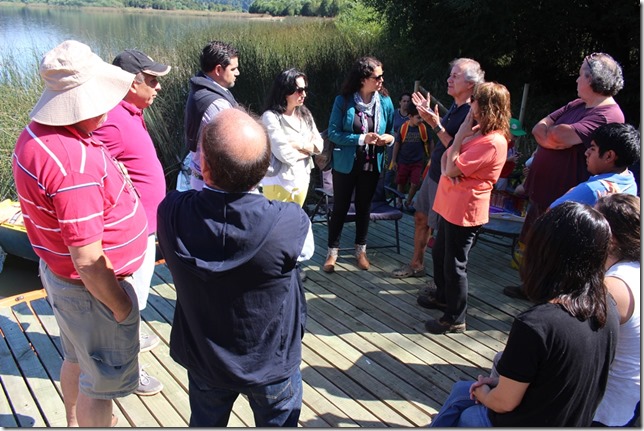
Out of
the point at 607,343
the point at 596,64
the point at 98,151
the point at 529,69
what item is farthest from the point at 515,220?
the point at 529,69

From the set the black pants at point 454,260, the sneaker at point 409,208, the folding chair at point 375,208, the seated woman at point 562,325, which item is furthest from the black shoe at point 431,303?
→ the seated woman at point 562,325

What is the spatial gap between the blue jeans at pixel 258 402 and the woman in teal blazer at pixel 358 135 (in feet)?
7.36

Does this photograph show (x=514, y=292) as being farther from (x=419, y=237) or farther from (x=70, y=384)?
(x=70, y=384)

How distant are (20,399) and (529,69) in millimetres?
9156

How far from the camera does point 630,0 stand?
764 cm

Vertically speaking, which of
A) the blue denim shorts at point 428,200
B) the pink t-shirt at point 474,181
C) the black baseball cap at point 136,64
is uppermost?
the black baseball cap at point 136,64

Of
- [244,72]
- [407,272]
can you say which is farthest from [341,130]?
[244,72]

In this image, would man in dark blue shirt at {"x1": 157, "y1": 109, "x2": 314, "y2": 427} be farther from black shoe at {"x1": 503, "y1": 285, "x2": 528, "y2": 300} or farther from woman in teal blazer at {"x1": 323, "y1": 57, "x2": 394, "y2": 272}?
black shoe at {"x1": 503, "y1": 285, "x2": 528, "y2": 300}

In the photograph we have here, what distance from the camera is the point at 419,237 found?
13.1 ft

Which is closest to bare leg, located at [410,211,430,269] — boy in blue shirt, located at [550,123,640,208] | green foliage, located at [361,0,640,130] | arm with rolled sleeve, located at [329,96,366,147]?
arm with rolled sleeve, located at [329,96,366,147]

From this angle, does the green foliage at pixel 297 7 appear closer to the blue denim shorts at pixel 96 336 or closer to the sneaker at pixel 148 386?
the sneaker at pixel 148 386

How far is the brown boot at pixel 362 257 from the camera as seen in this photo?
13.6 ft

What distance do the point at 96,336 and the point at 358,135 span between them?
231 centimetres

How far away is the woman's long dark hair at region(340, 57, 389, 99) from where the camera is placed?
3678 mm
